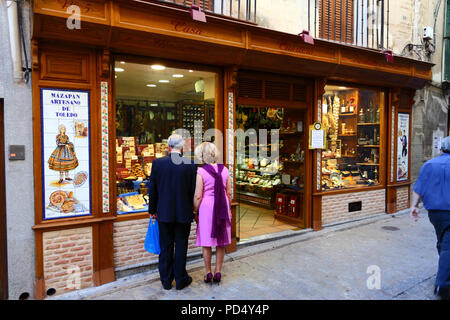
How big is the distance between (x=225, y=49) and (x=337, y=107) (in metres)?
3.72

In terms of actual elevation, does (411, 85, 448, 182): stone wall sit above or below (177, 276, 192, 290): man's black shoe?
above

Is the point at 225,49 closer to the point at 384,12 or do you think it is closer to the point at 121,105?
the point at 121,105

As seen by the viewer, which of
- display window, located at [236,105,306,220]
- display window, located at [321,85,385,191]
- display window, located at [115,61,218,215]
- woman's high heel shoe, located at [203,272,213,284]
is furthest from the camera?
display window, located at [321,85,385,191]

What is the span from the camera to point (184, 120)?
6.25 m

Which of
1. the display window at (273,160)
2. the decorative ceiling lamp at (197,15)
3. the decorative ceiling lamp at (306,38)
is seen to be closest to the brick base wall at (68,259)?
the decorative ceiling lamp at (197,15)

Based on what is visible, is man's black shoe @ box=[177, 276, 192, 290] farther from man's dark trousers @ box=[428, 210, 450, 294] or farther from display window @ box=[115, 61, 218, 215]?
man's dark trousers @ box=[428, 210, 450, 294]

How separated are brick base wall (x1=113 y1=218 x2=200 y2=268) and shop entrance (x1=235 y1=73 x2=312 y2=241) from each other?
195 centimetres

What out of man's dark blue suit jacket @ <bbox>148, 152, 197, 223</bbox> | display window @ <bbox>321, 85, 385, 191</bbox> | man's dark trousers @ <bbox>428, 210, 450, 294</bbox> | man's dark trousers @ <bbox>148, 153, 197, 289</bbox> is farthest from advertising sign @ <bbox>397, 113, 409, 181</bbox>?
man's dark blue suit jacket @ <bbox>148, 152, 197, 223</bbox>

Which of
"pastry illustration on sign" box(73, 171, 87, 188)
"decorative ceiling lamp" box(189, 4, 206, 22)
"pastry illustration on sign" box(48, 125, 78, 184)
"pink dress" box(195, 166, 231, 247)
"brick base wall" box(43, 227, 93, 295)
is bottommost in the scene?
"brick base wall" box(43, 227, 93, 295)

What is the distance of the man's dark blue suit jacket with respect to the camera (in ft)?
13.9

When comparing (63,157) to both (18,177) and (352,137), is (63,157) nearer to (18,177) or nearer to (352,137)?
(18,177)

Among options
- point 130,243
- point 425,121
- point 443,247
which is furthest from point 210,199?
point 425,121

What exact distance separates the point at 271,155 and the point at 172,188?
551 cm

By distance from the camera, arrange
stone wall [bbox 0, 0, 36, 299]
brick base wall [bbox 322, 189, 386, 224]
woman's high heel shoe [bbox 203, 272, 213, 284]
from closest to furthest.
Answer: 1. stone wall [bbox 0, 0, 36, 299]
2. woman's high heel shoe [bbox 203, 272, 213, 284]
3. brick base wall [bbox 322, 189, 386, 224]
